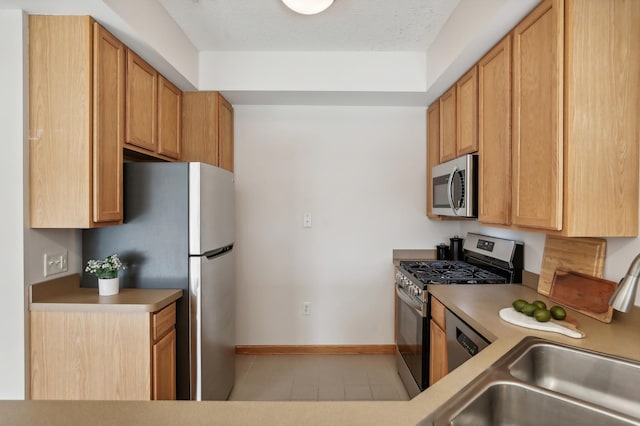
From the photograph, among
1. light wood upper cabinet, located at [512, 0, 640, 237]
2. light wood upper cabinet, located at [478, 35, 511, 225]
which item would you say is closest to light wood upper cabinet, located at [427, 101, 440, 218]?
light wood upper cabinet, located at [478, 35, 511, 225]

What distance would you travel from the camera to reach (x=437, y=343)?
6.52 ft

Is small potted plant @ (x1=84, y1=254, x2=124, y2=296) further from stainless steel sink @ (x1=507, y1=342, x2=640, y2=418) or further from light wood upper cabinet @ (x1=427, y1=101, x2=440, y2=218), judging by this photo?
light wood upper cabinet @ (x1=427, y1=101, x2=440, y2=218)

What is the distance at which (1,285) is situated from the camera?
5.33ft

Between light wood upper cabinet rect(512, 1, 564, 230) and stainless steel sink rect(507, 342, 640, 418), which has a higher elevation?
light wood upper cabinet rect(512, 1, 564, 230)

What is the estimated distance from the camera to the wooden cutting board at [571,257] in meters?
1.57

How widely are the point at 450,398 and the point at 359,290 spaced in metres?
2.32

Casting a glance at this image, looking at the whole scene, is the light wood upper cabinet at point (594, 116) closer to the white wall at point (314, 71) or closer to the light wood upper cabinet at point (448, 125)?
the light wood upper cabinet at point (448, 125)

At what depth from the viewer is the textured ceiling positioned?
209cm

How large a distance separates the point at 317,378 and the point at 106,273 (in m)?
1.74

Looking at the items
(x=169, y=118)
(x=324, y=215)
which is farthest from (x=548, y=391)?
(x=169, y=118)

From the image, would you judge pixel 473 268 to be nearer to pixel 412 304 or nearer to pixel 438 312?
pixel 412 304

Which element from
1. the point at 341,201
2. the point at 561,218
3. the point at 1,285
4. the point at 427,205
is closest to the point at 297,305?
the point at 341,201

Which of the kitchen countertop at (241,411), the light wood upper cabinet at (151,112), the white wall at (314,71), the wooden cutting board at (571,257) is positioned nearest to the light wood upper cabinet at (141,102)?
the light wood upper cabinet at (151,112)

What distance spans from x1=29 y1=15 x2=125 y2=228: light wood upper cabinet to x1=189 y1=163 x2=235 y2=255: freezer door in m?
0.47
